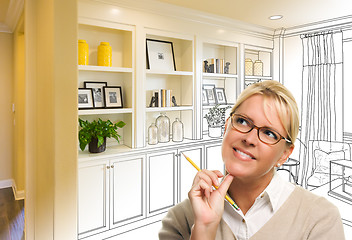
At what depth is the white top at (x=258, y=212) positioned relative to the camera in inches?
32.3

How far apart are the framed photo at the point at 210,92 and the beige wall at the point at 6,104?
123 inches

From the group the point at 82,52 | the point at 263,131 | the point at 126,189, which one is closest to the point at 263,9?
the point at 82,52

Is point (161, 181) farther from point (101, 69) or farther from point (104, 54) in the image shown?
point (104, 54)

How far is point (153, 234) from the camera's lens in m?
2.91

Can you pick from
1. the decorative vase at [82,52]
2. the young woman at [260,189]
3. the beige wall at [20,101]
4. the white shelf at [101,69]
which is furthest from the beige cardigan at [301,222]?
the beige wall at [20,101]

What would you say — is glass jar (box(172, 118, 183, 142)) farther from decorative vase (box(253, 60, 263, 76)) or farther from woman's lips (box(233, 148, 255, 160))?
woman's lips (box(233, 148, 255, 160))

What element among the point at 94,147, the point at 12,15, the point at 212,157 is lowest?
the point at 212,157

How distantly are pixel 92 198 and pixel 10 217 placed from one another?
1.37 meters

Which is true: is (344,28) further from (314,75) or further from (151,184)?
(151,184)

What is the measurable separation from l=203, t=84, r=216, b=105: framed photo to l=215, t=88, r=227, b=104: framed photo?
67 mm

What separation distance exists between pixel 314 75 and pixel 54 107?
3.79 metres

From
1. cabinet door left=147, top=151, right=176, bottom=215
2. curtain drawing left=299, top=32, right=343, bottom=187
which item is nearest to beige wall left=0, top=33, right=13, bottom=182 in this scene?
cabinet door left=147, top=151, right=176, bottom=215

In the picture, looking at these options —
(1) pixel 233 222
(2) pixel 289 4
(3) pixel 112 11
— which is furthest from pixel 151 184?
(2) pixel 289 4

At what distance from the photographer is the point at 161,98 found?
325 cm
